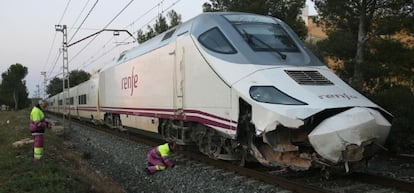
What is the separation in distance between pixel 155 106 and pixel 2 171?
14.8 feet

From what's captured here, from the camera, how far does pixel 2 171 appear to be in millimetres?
9594

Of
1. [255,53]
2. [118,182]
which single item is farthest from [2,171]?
[255,53]

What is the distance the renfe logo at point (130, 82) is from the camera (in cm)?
1534

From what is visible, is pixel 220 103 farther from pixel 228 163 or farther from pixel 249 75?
pixel 228 163

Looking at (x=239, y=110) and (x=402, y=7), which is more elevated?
(x=402, y=7)

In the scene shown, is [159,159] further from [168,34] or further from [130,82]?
[130,82]

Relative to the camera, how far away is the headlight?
25.8 feet

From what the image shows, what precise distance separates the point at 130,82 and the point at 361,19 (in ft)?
25.2

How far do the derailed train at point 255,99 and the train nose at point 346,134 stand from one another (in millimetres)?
15

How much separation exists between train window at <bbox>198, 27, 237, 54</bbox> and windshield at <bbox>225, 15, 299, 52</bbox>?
1.13ft

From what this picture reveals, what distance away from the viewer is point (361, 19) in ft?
52.5

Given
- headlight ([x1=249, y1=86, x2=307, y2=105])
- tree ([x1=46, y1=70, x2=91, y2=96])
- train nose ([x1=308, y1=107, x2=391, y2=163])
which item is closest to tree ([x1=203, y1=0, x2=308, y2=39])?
headlight ([x1=249, y1=86, x2=307, y2=105])

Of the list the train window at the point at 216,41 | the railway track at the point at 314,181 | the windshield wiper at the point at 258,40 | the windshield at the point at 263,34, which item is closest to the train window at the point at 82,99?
the railway track at the point at 314,181

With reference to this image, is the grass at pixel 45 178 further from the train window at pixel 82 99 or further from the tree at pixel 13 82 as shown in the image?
the tree at pixel 13 82
